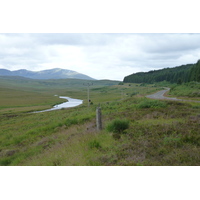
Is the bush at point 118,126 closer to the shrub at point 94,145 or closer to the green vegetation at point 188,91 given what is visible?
the shrub at point 94,145

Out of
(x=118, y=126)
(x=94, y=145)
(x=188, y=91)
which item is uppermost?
(x=118, y=126)

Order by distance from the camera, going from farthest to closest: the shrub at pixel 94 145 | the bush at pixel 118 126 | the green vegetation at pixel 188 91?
the green vegetation at pixel 188 91 → the bush at pixel 118 126 → the shrub at pixel 94 145

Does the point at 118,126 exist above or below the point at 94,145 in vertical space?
above

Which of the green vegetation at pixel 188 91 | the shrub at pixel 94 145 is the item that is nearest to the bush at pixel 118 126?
the shrub at pixel 94 145

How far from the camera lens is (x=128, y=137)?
32.1ft

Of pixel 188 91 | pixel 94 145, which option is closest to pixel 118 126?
pixel 94 145

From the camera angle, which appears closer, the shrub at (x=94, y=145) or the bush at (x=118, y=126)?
the shrub at (x=94, y=145)

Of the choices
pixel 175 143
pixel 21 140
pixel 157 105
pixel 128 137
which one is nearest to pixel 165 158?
pixel 175 143

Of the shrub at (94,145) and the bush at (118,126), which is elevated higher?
the bush at (118,126)

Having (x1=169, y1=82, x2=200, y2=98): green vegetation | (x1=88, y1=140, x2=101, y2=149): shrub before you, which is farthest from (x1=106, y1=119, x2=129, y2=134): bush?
(x1=169, y1=82, x2=200, y2=98): green vegetation

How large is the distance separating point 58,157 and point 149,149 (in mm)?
3992

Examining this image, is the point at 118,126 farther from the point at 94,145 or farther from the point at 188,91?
the point at 188,91

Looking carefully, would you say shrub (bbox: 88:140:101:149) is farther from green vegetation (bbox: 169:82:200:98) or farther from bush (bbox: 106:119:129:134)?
green vegetation (bbox: 169:82:200:98)

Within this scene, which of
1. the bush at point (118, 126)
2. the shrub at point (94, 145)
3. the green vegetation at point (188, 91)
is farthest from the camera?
the green vegetation at point (188, 91)
